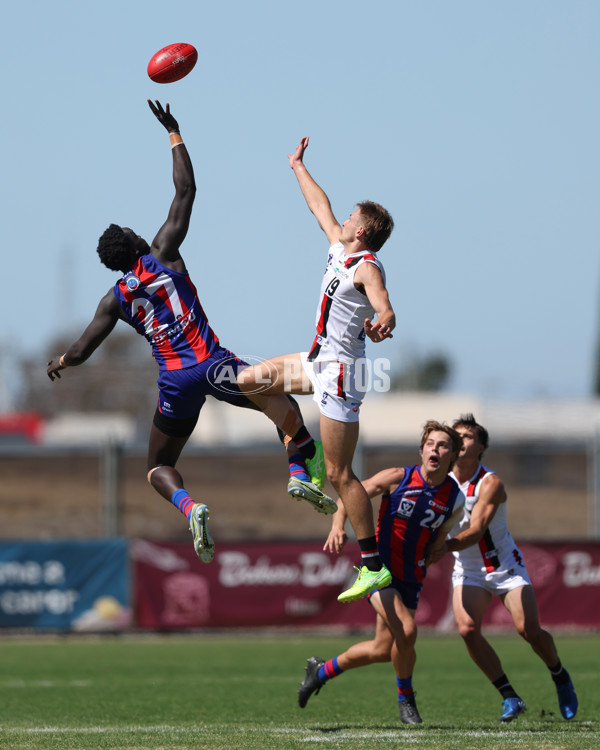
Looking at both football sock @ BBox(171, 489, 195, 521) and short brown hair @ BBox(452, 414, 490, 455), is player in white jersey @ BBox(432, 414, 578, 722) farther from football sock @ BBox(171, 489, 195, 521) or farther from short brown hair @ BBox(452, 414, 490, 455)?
football sock @ BBox(171, 489, 195, 521)

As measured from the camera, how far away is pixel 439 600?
18781mm

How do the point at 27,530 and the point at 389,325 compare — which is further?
the point at 27,530

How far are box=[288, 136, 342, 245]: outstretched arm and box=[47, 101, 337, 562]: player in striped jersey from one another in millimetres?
922

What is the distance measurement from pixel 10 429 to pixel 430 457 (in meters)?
49.4

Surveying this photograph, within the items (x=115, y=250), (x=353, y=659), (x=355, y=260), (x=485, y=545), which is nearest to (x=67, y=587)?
(x=353, y=659)

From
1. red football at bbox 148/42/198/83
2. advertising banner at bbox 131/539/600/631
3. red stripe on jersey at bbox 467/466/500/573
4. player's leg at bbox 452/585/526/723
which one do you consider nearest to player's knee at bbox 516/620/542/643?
player's leg at bbox 452/585/526/723

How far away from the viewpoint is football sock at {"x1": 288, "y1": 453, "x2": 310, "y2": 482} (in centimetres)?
852

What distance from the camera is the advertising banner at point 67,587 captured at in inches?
747

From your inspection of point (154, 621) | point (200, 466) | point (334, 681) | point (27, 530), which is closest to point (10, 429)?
point (200, 466)

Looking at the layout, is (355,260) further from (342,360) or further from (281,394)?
(281,394)

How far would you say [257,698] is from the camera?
37.5 feet

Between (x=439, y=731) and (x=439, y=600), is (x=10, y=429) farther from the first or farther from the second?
(x=439, y=731)

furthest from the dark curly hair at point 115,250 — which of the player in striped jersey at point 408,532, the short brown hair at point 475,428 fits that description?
the short brown hair at point 475,428

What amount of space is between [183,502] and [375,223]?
243 centimetres
